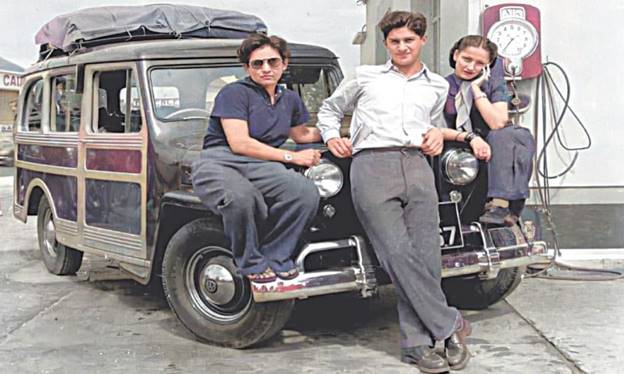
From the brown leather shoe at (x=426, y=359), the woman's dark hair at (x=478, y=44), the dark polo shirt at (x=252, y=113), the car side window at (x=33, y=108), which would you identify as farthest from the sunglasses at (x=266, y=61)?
the car side window at (x=33, y=108)

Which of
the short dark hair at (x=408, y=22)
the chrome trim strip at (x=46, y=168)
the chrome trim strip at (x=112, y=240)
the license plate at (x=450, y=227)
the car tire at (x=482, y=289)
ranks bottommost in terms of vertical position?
the car tire at (x=482, y=289)

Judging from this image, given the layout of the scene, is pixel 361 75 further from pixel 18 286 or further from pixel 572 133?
pixel 18 286

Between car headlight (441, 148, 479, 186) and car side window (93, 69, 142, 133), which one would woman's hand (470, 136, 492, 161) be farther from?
car side window (93, 69, 142, 133)

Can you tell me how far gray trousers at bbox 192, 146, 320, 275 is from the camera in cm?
443

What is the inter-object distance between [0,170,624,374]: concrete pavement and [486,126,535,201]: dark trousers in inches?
37.2

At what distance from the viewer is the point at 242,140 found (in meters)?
4.68

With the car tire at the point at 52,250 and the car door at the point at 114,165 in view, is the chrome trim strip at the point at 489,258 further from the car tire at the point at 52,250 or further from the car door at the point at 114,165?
the car tire at the point at 52,250

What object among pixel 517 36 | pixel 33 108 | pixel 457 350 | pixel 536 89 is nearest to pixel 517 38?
pixel 517 36

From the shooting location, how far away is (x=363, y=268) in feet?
15.1

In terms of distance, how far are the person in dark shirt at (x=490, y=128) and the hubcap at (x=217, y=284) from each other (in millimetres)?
1536

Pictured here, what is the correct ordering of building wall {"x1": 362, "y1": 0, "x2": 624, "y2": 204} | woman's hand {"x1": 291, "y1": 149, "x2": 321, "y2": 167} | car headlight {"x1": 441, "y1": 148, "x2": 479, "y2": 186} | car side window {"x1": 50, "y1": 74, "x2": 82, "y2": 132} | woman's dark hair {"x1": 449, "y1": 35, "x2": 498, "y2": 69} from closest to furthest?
woman's hand {"x1": 291, "y1": 149, "x2": 321, "y2": 167} < car headlight {"x1": 441, "y1": 148, "x2": 479, "y2": 186} < woman's dark hair {"x1": 449, "y1": 35, "x2": 498, "y2": 69} < car side window {"x1": 50, "y1": 74, "x2": 82, "y2": 132} < building wall {"x1": 362, "y1": 0, "x2": 624, "y2": 204}

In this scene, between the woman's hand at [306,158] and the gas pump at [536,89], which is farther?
the gas pump at [536,89]

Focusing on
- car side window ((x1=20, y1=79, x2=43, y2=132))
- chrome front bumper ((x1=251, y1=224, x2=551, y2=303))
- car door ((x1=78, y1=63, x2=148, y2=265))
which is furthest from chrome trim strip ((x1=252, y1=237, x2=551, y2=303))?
car side window ((x1=20, y1=79, x2=43, y2=132))

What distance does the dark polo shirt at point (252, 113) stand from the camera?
475 cm
